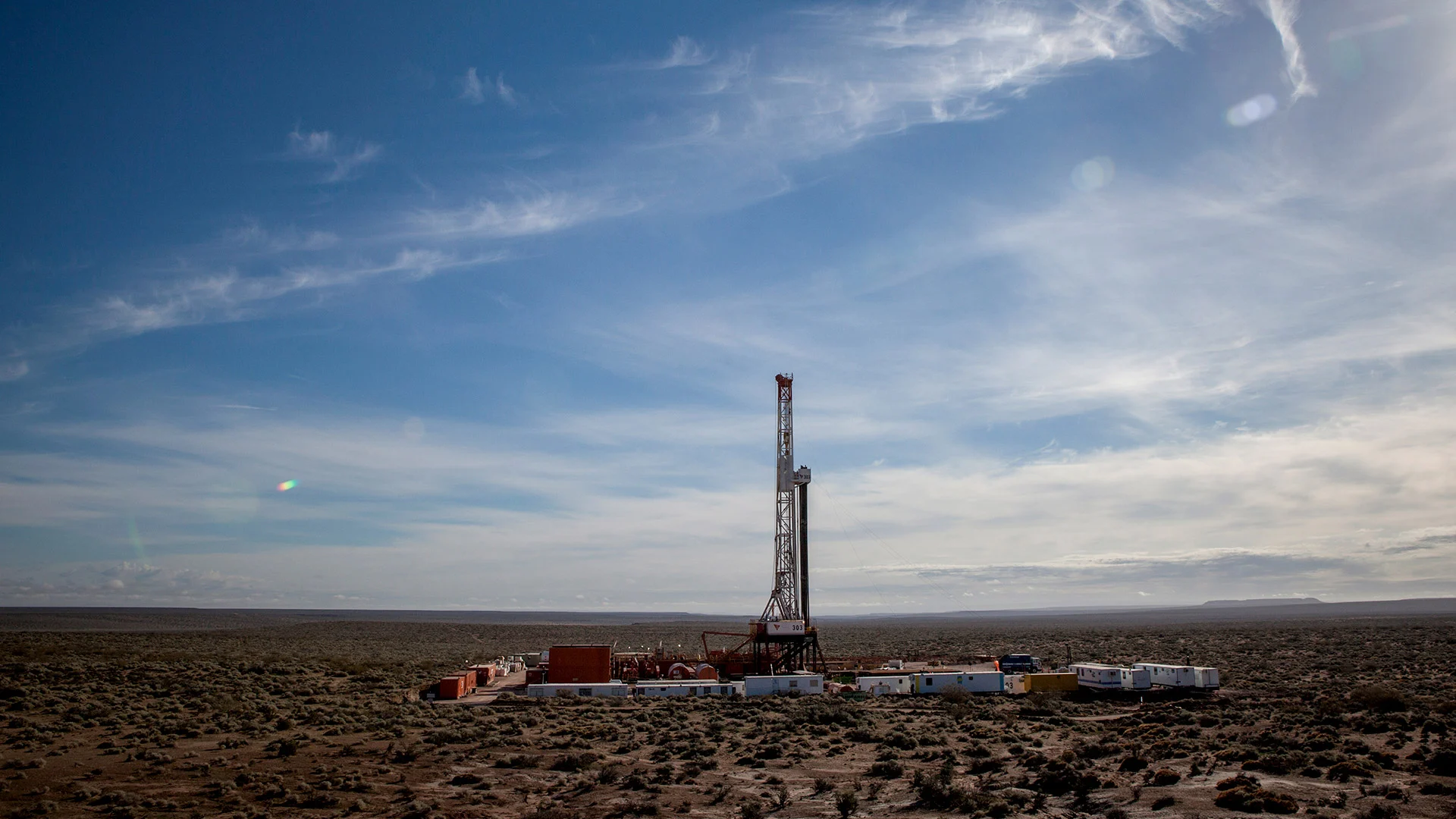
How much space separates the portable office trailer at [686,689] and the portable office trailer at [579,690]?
80 cm

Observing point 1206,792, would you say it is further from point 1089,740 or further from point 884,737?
point 884,737

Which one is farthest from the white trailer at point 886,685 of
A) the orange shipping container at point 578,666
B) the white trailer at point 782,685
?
the orange shipping container at point 578,666

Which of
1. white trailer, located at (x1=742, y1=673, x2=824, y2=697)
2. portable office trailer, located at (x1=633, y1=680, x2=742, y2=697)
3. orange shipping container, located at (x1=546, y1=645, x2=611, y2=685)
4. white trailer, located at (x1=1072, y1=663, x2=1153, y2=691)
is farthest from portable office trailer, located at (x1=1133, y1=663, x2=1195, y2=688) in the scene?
orange shipping container, located at (x1=546, y1=645, x2=611, y2=685)

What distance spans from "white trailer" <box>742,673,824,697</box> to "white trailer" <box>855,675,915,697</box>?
5.76ft

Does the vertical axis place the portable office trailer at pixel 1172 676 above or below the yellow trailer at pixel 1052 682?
above

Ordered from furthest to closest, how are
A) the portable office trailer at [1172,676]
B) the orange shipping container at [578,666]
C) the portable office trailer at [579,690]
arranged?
the orange shipping container at [578,666], the portable office trailer at [579,690], the portable office trailer at [1172,676]

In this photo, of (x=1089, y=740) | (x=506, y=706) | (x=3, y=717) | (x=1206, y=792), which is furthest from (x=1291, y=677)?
(x=3, y=717)

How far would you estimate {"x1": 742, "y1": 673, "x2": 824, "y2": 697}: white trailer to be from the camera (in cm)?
3472

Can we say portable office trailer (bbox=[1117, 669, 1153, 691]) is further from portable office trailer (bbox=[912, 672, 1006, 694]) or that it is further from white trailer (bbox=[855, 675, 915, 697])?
white trailer (bbox=[855, 675, 915, 697])

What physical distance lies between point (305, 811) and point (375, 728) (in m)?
9.41

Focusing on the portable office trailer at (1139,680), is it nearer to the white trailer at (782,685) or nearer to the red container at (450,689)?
the white trailer at (782,685)

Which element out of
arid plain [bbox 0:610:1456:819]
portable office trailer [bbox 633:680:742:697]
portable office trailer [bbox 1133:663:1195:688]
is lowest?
portable office trailer [bbox 633:680:742:697]

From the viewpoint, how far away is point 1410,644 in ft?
185

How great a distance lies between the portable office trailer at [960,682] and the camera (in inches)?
1375
